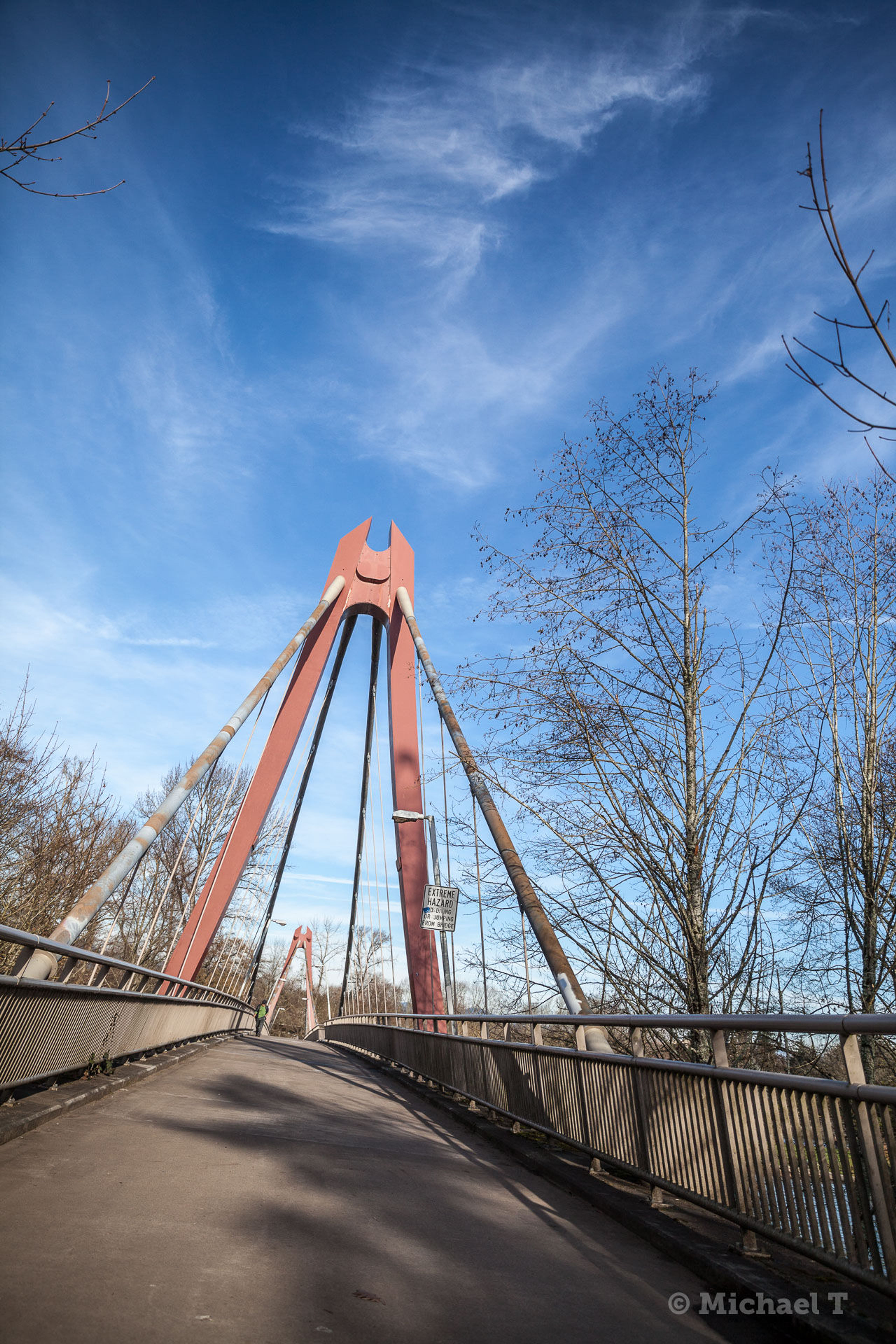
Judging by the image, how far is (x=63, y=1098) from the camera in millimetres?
4891

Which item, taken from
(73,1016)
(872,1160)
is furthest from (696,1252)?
(73,1016)

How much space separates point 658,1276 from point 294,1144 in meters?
2.67

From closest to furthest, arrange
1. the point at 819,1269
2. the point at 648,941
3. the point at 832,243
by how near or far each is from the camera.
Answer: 1. the point at 832,243
2. the point at 819,1269
3. the point at 648,941

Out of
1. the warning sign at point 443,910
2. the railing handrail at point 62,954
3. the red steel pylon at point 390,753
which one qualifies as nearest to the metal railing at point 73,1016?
the railing handrail at point 62,954

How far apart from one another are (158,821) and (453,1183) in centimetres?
785

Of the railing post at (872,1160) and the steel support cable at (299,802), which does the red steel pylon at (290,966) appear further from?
the railing post at (872,1160)

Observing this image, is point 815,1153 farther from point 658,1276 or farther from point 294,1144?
point 294,1144

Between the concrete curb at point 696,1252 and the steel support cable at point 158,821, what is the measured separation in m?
2.83

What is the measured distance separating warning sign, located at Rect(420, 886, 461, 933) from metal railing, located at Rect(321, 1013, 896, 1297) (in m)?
4.66

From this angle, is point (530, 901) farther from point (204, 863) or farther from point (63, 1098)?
point (204, 863)

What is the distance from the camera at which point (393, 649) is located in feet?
67.4

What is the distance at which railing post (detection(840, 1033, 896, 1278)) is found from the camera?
2.29 m

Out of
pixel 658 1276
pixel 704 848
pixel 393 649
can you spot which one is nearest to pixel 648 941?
pixel 704 848

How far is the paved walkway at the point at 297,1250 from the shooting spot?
87.8 inches
